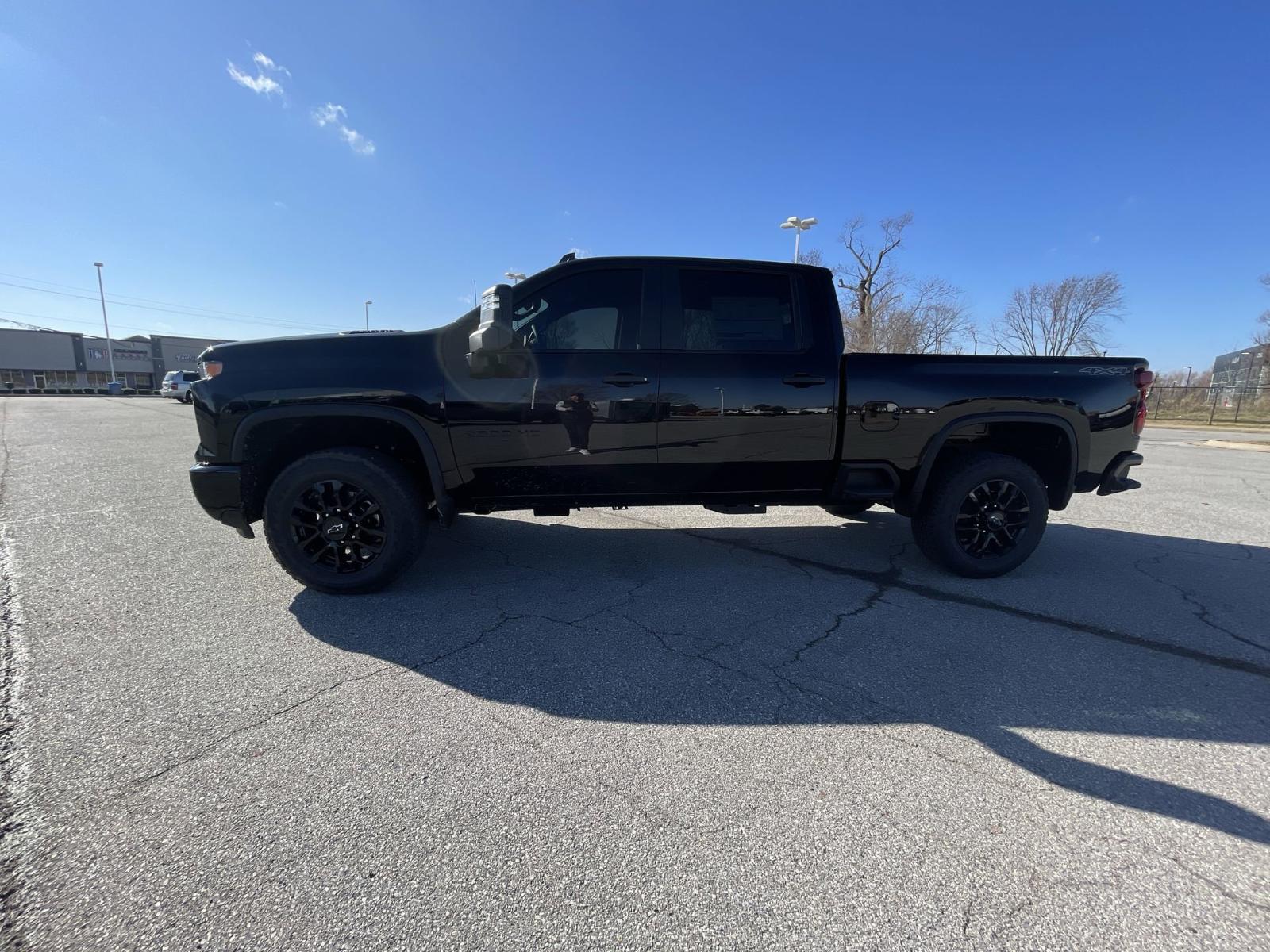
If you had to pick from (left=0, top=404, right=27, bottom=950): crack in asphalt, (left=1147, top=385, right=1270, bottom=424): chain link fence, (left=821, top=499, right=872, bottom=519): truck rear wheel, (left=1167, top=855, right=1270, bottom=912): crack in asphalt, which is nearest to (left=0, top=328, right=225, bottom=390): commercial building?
(left=0, top=404, right=27, bottom=950): crack in asphalt

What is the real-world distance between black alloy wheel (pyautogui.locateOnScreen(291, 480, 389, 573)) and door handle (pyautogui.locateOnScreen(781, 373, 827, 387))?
276 cm

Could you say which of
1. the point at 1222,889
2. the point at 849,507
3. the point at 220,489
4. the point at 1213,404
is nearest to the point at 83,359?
the point at 220,489

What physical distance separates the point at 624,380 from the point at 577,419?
387 mm

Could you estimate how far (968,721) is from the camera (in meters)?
2.48

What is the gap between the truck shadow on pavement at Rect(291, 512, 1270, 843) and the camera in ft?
8.13

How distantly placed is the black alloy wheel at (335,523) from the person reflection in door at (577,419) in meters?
1.29

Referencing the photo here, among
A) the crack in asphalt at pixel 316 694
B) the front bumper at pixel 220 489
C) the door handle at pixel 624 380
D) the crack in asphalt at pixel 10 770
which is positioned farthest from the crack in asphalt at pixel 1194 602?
the front bumper at pixel 220 489

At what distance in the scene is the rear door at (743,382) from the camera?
3785 millimetres

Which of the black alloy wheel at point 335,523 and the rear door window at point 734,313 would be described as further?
the rear door window at point 734,313

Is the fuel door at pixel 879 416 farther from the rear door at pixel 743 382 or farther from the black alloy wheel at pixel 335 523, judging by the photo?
the black alloy wheel at pixel 335 523

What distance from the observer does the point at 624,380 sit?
145 inches

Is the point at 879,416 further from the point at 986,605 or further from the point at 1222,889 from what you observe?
the point at 1222,889

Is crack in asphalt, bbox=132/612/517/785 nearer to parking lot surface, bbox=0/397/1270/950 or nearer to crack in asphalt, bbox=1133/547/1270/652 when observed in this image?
parking lot surface, bbox=0/397/1270/950

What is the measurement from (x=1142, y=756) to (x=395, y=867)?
2.73 meters
